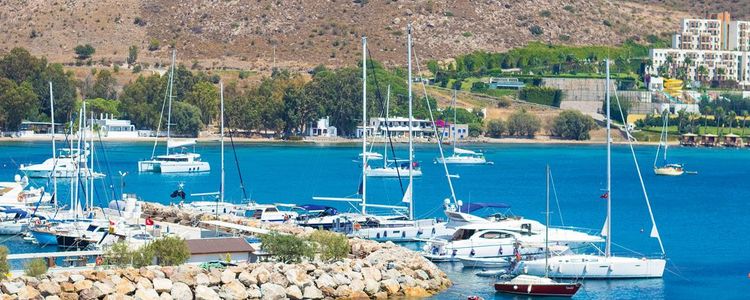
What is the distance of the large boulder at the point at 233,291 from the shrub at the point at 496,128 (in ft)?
340

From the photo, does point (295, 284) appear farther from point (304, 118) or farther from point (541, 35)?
point (541, 35)

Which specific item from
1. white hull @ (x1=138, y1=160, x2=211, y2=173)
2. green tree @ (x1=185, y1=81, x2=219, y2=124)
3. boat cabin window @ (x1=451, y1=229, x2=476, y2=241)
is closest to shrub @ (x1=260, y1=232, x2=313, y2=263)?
boat cabin window @ (x1=451, y1=229, x2=476, y2=241)

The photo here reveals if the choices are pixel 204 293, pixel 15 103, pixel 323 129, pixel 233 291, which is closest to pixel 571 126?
pixel 323 129

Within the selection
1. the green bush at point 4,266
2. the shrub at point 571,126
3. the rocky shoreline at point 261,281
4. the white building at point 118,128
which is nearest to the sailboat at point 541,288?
the rocky shoreline at point 261,281

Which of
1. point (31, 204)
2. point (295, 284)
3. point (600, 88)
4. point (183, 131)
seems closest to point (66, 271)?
point (295, 284)

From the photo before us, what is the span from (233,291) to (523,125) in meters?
104

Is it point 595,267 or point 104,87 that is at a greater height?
point 104,87

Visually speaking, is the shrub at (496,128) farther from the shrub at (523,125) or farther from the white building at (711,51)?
the white building at (711,51)

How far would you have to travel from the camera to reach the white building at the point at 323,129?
13288 cm

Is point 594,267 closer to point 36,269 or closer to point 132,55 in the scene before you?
point 36,269

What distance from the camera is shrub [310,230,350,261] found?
138 ft

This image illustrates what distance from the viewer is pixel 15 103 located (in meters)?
123

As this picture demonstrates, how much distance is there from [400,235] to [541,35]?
127 m

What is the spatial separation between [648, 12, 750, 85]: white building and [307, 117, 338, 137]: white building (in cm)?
4524
